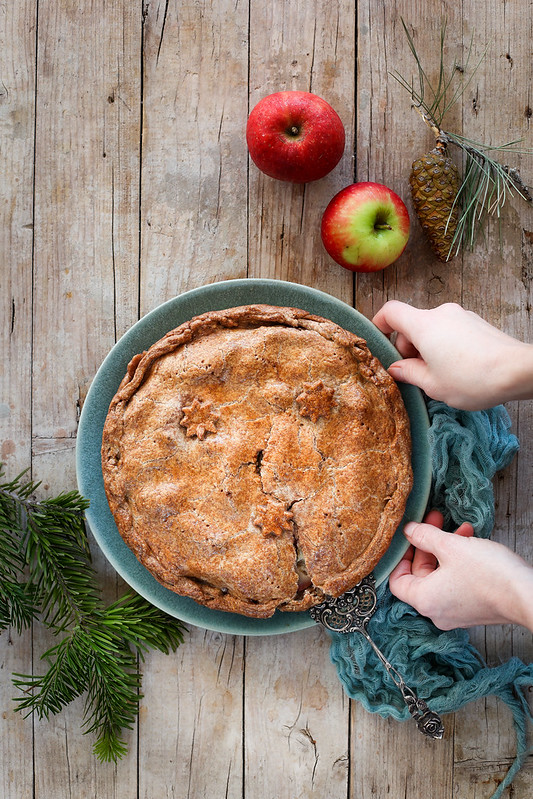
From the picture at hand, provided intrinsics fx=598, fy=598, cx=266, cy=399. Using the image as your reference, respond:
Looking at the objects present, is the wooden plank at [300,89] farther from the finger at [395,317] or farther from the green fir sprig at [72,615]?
the green fir sprig at [72,615]

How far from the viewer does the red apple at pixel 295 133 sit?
5.02 feet

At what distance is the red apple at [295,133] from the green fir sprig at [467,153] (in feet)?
1.05

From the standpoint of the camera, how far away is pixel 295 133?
5.11 feet

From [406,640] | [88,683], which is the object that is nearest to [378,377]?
[406,640]

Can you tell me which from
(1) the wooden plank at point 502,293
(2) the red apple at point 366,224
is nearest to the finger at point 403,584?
(1) the wooden plank at point 502,293

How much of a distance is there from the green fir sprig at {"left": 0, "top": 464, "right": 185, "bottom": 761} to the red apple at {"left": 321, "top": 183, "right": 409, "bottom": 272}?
961 millimetres

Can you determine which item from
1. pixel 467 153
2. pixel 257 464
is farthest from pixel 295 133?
pixel 257 464

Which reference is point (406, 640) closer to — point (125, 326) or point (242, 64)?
point (125, 326)

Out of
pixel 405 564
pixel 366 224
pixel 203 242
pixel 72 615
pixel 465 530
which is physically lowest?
pixel 72 615

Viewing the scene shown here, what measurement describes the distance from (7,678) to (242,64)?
1.88 metres

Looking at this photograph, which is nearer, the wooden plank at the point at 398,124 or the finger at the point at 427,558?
the finger at the point at 427,558

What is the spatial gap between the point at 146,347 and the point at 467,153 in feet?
3.46

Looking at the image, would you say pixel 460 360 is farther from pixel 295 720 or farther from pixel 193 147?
pixel 295 720

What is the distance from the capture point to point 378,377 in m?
1.49
